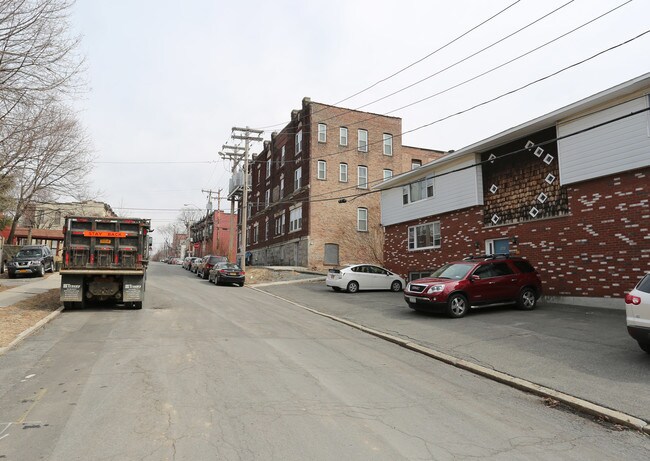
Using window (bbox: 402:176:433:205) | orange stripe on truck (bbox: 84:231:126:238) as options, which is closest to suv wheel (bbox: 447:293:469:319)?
window (bbox: 402:176:433:205)

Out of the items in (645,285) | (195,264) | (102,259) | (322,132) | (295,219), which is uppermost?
Answer: (322,132)

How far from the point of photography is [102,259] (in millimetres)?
13227

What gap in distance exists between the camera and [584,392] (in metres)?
6.17

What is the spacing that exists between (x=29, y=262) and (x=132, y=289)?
1658 cm

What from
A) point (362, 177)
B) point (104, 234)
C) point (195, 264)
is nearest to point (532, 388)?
point (104, 234)

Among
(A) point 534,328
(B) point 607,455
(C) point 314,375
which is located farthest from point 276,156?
(B) point 607,455

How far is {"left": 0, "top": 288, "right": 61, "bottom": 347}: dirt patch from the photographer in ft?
30.5

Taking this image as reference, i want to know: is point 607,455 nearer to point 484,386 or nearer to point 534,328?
point 484,386

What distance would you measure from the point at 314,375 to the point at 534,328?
6.80 m

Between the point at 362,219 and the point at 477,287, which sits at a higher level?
the point at 362,219

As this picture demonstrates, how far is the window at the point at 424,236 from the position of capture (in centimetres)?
2144

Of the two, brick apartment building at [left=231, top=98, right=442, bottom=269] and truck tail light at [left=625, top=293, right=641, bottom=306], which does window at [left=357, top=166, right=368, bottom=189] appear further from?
truck tail light at [left=625, top=293, right=641, bottom=306]

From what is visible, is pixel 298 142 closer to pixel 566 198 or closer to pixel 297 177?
pixel 297 177

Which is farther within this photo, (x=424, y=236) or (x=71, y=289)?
(x=424, y=236)
